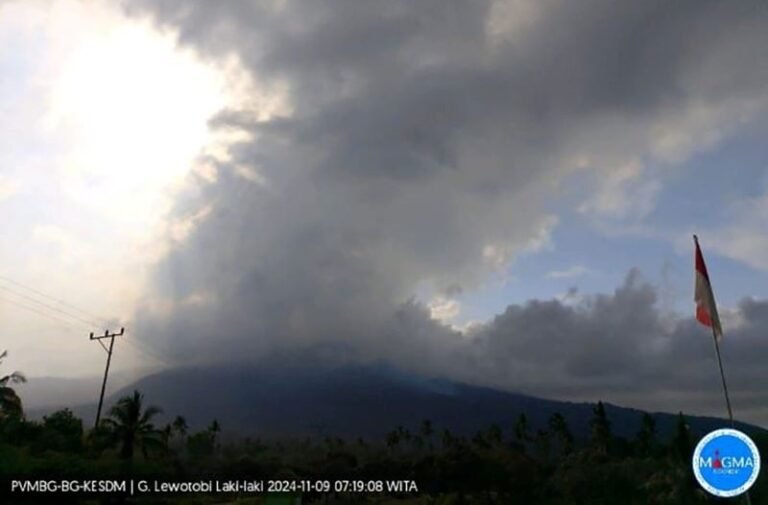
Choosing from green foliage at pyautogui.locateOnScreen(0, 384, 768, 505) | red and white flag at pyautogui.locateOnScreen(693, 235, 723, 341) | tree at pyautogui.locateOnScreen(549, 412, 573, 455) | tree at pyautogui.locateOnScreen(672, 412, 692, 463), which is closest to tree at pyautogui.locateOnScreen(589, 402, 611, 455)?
green foliage at pyautogui.locateOnScreen(0, 384, 768, 505)

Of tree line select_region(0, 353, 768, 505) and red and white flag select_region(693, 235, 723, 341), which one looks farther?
tree line select_region(0, 353, 768, 505)

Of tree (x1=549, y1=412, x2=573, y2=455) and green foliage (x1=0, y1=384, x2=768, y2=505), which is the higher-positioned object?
tree (x1=549, y1=412, x2=573, y2=455)

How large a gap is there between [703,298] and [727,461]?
6.87 meters

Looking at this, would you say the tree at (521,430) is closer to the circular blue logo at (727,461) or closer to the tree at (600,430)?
the tree at (600,430)

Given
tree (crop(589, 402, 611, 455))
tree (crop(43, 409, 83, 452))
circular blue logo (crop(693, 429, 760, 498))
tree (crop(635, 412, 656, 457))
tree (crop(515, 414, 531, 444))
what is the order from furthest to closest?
tree (crop(515, 414, 531, 444))
tree (crop(589, 402, 611, 455))
tree (crop(635, 412, 656, 457))
tree (crop(43, 409, 83, 452))
circular blue logo (crop(693, 429, 760, 498))

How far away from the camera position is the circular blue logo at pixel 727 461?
1648cm

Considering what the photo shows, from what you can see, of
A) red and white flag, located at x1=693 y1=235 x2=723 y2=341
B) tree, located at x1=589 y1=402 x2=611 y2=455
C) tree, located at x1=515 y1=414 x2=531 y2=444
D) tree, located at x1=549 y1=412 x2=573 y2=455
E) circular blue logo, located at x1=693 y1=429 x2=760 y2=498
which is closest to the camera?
circular blue logo, located at x1=693 y1=429 x2=760 y2=498

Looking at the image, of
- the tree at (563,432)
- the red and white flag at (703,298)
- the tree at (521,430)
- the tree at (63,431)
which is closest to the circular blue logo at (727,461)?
the red and white flag at (703,298)

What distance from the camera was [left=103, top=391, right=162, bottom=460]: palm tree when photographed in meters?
55.8

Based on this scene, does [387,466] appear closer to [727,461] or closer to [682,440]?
[682,440]

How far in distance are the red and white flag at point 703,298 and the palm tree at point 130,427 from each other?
48.2 metres

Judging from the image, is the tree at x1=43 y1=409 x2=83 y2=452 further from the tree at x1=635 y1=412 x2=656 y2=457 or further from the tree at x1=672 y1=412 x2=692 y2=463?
the tree at x1=635 y1=412 x2=656 y2=457

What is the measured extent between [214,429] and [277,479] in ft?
188

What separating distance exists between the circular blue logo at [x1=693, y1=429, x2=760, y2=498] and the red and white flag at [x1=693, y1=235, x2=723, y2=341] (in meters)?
5.55
